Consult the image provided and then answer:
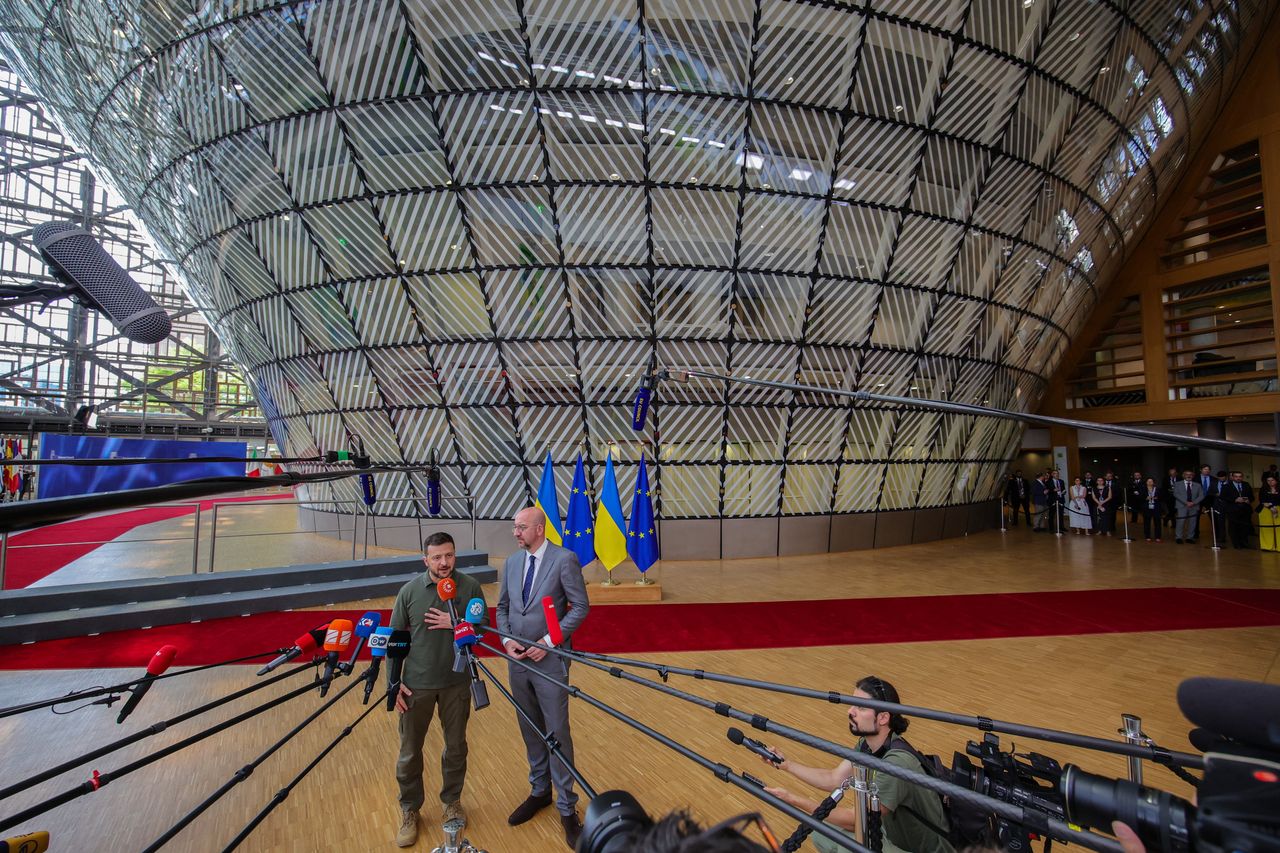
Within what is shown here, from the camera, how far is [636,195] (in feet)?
45.6

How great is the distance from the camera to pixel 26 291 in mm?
A: 2672

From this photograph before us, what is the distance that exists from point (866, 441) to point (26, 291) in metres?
16.9

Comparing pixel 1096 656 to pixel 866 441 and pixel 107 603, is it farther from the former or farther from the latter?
pixel 107 603

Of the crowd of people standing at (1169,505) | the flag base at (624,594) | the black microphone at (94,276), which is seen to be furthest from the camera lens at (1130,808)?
the crowd of people standing at (1169,505)

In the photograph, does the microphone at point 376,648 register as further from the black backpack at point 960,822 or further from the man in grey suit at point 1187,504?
the man in grey suit at point 1187,504

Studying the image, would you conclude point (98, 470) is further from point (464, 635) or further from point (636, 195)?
point (464, 635)

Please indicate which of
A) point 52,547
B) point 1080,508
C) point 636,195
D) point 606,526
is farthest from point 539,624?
point 1080,508

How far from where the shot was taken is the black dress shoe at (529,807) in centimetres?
410

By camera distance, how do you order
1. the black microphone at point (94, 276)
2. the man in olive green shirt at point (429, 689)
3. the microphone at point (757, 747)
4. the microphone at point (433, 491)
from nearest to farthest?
the microphone at point (757, 747) → the black microphone at point (94, 276) → the man in olive green shirt at point (429, 689) → the microphone at point (433, 491)

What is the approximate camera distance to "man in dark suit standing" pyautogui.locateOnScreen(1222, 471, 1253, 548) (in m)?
16.0

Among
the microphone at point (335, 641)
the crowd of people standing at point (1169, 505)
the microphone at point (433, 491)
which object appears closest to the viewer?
the microphone at point (335, 641)

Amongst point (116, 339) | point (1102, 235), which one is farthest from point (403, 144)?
point (116, 339)

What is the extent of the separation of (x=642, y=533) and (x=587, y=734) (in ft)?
22.8

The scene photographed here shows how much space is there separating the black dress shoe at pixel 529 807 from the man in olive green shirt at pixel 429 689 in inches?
13.5
